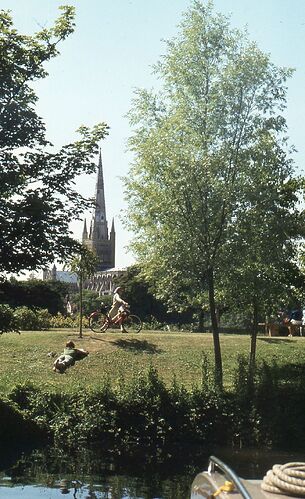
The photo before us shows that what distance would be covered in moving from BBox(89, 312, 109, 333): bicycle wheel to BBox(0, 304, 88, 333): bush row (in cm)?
251

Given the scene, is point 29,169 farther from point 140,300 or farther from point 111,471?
point 140,300

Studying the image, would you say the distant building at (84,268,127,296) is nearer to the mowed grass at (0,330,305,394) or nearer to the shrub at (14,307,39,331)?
the shrub at (14,307,39,331)

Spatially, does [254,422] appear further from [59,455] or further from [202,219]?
[202,219]

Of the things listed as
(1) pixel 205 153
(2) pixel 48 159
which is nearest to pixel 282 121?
(1) pixel 205 153

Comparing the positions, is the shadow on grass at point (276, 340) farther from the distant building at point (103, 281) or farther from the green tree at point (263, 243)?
the distant building at point (103, 281)

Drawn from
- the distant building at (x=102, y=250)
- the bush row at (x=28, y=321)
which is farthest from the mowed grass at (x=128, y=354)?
the distant building at (x=102, y=250)

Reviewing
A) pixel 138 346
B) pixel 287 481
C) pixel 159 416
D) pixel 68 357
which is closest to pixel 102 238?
pixel 138 346

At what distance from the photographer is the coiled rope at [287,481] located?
5.71 m

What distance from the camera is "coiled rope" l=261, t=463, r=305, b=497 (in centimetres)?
571

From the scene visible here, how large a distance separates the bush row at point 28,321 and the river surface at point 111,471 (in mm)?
3671

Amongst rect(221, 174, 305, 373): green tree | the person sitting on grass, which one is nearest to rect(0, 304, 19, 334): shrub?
the person sitting on grass

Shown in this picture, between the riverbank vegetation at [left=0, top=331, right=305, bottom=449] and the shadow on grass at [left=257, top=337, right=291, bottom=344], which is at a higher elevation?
the shadow on grass at [left=257, top=337, right=291, bottom=344]

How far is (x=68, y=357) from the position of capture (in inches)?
1062

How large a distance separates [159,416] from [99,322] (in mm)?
18992
